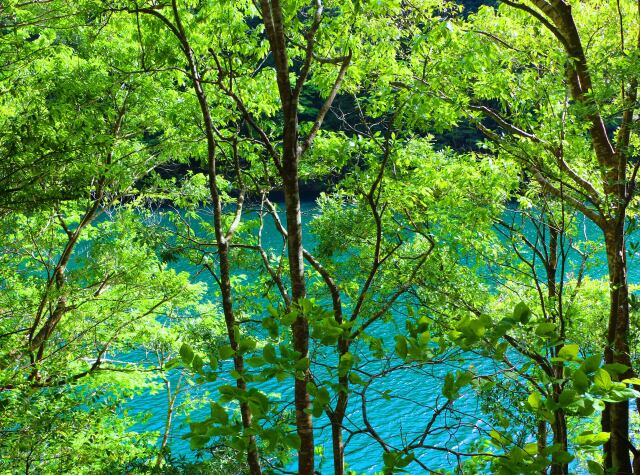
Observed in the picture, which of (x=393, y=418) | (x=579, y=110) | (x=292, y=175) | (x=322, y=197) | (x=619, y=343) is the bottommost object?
(x=619, y=343)

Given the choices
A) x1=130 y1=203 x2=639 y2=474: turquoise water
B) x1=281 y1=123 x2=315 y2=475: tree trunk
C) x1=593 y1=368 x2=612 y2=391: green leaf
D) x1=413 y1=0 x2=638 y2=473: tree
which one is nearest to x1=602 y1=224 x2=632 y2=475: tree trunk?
x1=413 y1=0 x2=638 y2=473: tree

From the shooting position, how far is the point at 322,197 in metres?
8.48

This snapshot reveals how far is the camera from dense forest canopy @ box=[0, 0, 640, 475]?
3656 millimetres

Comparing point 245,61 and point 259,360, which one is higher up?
point 245,61

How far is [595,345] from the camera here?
6.69 meters

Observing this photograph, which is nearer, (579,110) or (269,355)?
(269,355)

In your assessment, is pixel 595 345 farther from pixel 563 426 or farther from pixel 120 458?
pixel 120 458

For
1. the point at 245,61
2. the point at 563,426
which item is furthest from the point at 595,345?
the point at 245,61

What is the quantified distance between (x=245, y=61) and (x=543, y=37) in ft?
14.4

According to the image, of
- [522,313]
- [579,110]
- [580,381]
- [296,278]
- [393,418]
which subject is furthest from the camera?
[393,418]

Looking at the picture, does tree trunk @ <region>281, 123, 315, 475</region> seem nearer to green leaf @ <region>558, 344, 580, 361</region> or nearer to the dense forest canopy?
the dense forest canopy

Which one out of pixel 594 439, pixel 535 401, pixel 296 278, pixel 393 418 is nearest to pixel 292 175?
pixel 296 278

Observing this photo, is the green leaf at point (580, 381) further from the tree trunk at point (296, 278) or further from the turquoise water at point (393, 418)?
the turquoise water at point (393, 418)

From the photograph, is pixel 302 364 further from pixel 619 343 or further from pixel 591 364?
pixel 619 343
